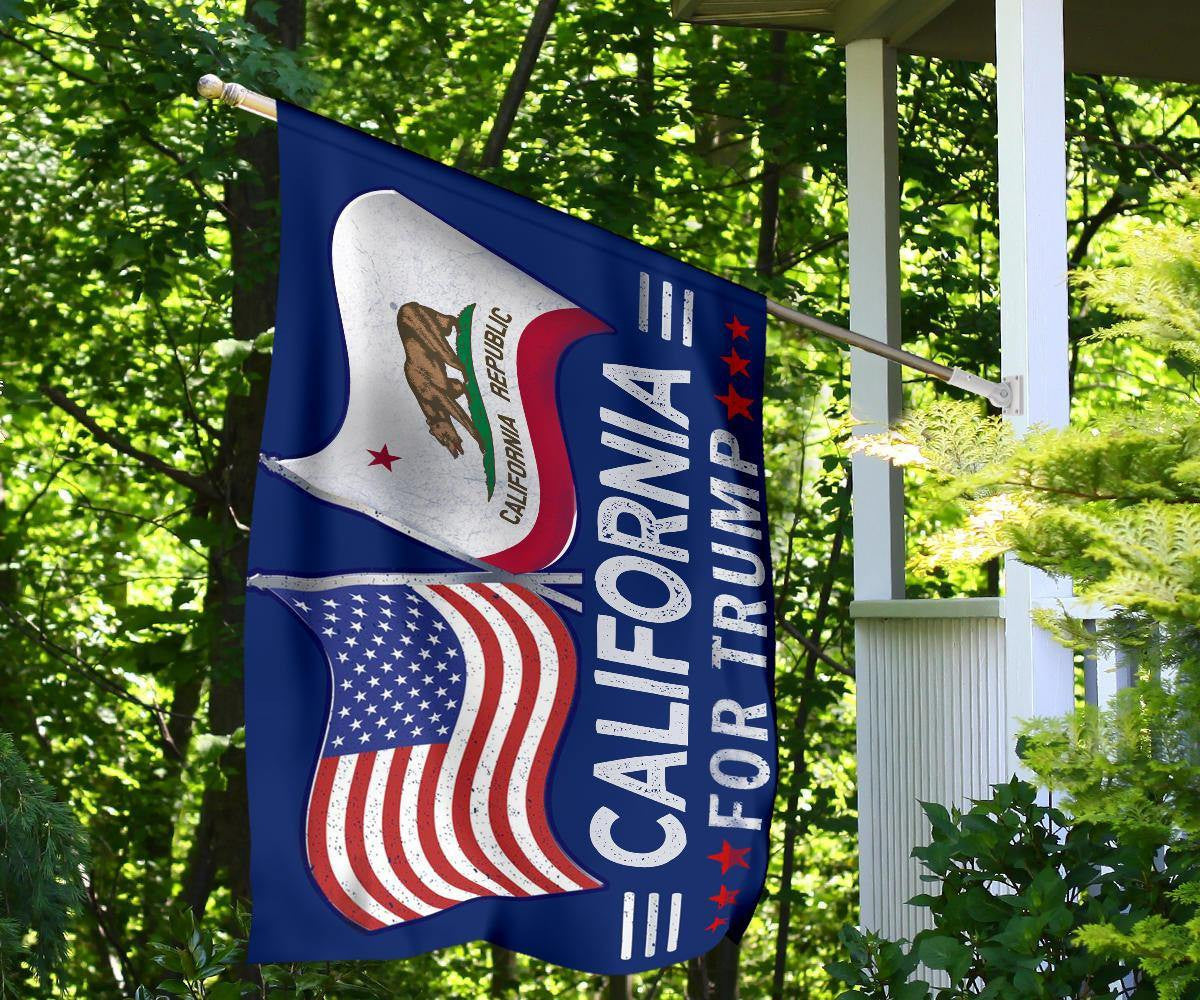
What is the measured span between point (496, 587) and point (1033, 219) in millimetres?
1693

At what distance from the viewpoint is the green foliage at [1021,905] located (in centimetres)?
284

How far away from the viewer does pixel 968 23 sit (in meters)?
4.90

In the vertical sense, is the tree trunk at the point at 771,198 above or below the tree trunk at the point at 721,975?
above

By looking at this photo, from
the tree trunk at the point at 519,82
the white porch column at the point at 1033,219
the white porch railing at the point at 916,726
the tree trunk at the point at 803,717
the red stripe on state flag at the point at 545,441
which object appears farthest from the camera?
the tree trunk at the point at 803,717

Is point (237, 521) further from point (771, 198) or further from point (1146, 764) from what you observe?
point (1146, 764)

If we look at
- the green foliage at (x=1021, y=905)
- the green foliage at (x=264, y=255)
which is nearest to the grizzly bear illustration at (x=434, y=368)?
the green foliage at (x=1021, y=905)

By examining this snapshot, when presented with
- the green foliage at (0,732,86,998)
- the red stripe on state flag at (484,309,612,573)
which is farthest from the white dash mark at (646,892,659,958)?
the green foliage at (0,732,86,998)

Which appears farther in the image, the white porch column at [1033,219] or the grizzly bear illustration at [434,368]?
the white porch column at [1033,219]

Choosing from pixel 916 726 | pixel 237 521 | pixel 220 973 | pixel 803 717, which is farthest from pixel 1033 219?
pixel 237 521

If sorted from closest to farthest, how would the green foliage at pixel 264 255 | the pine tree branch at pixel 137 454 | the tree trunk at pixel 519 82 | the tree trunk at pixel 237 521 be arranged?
the green foliage at pixel 264 255 < the tree trunk at pixel 519 82 < the tree trunk at pixel 237 521 < the pine tree branch at pixel 137 454

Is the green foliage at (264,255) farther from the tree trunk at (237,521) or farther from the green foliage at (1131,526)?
the green foliage at (1131,526)

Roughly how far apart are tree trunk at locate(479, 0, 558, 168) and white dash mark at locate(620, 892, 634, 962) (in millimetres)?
5205

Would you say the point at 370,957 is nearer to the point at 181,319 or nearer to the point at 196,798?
the point at 181,319

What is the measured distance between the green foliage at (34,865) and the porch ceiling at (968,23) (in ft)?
10.8
